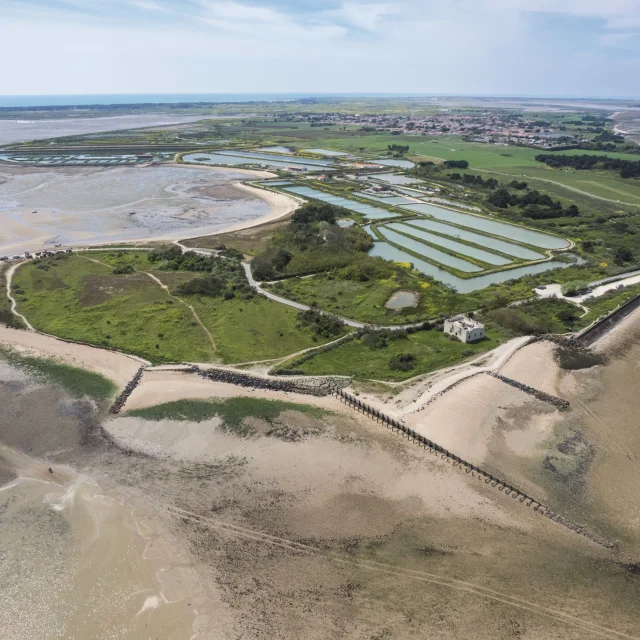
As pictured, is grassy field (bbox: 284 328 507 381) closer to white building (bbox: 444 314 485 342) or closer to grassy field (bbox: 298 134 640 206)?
white building (bbox: 444 314 485 342)

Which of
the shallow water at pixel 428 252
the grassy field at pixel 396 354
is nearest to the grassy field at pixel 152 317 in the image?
the grassy field at pixel 396 354

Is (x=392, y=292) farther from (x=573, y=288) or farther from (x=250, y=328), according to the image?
(x=573, y=288)

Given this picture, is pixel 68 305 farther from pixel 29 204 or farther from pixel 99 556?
pixel 29 204

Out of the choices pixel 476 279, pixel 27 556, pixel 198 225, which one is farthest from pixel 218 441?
pixel 198 225

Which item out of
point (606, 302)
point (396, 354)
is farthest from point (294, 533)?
point (606, 302)

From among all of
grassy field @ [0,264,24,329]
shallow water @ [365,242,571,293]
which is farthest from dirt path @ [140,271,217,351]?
shallow water @ [365,242,571,293]
